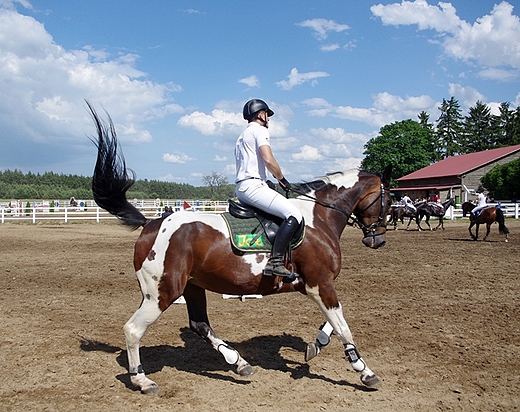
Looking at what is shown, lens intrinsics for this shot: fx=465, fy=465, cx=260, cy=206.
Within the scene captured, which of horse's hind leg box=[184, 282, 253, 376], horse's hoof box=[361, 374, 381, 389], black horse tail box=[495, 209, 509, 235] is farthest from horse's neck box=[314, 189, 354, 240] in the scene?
black horse tail box=[495, 209, 509, 235]

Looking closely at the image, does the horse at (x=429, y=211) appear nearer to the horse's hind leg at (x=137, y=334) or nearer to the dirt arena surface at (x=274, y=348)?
the dirt arena surface at (x=274, y=348)

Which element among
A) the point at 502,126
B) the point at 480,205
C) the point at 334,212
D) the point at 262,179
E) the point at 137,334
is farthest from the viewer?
the point at 502,126

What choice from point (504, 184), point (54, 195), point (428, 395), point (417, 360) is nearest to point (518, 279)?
point (417, 360)

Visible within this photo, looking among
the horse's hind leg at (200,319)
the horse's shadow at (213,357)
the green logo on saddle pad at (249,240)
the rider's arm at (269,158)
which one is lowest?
the horse's shadow at (213,357)

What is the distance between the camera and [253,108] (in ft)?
18.0

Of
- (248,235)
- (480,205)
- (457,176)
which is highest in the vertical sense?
(457,176)

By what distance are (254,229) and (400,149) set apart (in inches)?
3082

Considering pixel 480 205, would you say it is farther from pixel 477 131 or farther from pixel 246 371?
pixel 477 131

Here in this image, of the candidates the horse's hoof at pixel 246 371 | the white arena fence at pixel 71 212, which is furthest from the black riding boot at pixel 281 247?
the white arena fence at pixel 71 212

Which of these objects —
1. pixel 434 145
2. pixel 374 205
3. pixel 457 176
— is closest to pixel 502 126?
pixel 434 145

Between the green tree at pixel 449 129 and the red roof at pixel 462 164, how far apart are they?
23.4 m

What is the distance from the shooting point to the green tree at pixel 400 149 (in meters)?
78.0

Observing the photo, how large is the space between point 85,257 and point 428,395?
43.6ft

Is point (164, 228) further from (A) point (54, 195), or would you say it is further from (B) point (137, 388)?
(A) point (54, 195)
